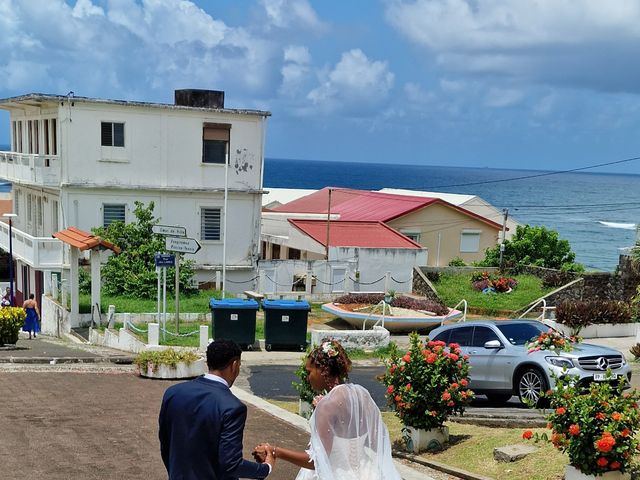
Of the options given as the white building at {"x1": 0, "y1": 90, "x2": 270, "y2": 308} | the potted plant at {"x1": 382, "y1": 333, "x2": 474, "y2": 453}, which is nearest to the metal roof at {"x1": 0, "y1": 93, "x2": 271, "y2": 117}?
the white building at {"x1": 0, "y1": 90, "x2": 270, "y2": 308}

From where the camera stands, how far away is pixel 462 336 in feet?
50.5

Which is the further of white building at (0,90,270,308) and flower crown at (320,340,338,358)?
white building at (0,90,270,308)

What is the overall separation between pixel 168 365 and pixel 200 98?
18812mm

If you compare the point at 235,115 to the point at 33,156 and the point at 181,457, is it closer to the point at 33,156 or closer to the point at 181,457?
the point at 33,156

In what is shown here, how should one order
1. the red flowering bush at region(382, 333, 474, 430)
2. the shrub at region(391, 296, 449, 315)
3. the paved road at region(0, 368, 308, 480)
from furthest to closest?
the shrub at region(391, 296, 449, 315)
the red flowering bush at region(382, 333, 474, 430)
the paved road at region(0, 368, 308, 480)

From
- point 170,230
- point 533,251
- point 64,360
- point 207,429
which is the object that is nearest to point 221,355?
point 207,429

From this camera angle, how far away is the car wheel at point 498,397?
14523mm

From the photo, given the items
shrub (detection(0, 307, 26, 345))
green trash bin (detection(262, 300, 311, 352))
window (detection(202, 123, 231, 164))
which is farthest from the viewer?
window (detection(202, 123, 231, 164))

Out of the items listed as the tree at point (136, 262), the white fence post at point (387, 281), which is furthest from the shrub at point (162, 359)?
the white fence post at point (387, 281)

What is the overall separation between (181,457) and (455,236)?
36.2 meters

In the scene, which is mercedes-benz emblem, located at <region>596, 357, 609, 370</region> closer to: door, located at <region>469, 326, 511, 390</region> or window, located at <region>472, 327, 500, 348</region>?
door, located at <region>469, 326, 511, 390</region>

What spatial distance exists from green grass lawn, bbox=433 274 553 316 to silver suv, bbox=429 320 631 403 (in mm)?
14109

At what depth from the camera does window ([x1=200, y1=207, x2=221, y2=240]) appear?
32844mm

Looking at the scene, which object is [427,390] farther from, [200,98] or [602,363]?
[200,98]
